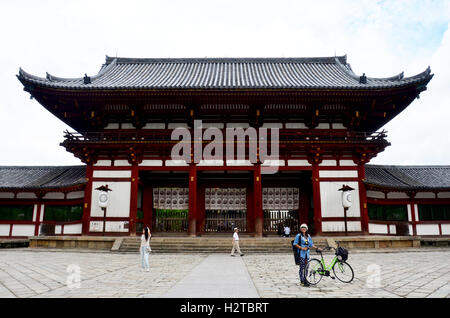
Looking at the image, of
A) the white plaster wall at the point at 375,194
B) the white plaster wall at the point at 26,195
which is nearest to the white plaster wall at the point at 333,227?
the white plaster wall at the point at 375,194

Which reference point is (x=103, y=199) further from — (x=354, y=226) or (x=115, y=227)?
(x=354, y=226)

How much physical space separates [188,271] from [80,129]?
51.8 feet

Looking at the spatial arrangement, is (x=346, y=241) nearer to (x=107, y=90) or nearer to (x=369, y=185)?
(x=369, y=185)

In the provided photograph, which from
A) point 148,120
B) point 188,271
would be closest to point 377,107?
point 148,120

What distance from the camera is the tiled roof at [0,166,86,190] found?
18.5 m

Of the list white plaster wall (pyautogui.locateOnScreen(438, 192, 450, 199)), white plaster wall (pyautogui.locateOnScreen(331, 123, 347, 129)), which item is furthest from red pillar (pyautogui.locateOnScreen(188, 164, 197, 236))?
white plaster wall (pyautogui.locateOnScreen(438, 192, 450, 199))

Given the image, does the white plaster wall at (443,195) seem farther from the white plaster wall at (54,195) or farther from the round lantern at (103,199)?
the white plaster wall at (54,195)

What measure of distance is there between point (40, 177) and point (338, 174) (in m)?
19.6

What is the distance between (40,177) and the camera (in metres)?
20.8

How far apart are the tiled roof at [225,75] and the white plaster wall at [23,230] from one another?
28.9 feet

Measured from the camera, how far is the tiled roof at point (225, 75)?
18.2 meters

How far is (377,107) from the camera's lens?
18.4 m

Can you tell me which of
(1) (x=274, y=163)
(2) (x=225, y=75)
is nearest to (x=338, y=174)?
(1) (x=274, y=163)

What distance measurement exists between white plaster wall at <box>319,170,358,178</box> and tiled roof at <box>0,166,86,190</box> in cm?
1402
